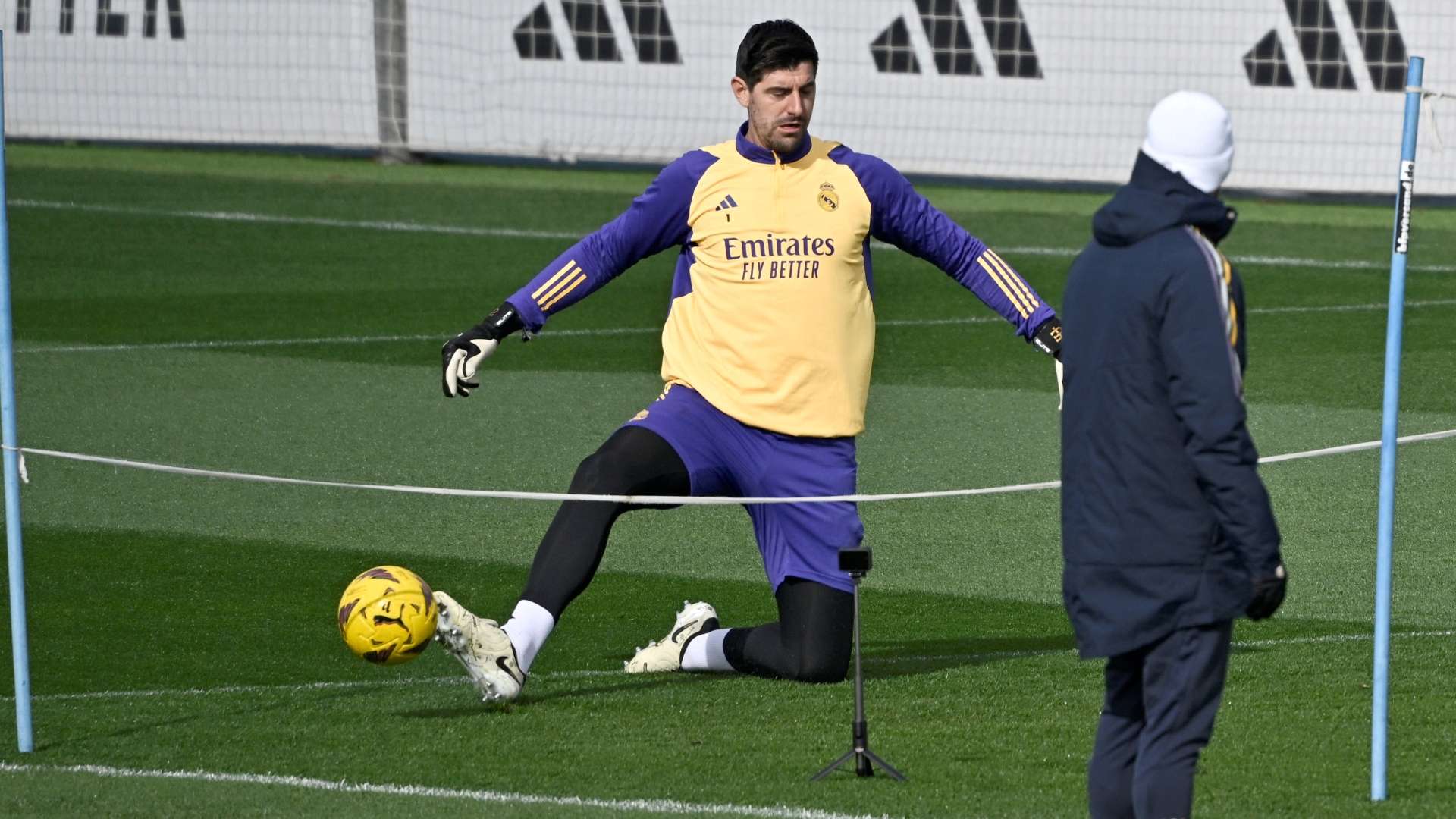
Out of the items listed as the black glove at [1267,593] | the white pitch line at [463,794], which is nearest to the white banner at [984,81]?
the white pitch line at [463,794]

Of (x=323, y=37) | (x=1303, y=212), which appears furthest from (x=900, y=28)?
(x=323, y=37)

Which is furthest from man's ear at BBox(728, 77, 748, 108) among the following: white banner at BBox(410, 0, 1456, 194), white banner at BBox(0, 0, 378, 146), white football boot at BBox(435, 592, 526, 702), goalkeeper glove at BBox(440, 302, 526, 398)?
white banner at BBox(0, 0, 378, 146)

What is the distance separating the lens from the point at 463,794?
18.6 feet

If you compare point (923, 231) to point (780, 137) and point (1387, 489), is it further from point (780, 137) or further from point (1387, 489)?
point (1387, 489)

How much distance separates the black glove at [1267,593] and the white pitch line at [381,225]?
1369 centimetres

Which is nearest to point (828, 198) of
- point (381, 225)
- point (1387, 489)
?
point (1387, 489)

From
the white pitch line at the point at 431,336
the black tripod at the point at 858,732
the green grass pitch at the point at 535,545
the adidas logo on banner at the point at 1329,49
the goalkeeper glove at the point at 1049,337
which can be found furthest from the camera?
the adidas logo on banner at the point at 1329,49

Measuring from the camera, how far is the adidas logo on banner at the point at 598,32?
2222 centimetres

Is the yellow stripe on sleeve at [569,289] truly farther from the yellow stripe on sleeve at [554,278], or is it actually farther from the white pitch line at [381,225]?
the white pitch line at [381,225]

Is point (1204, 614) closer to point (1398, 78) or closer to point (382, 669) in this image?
point (382, 669)

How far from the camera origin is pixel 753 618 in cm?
815

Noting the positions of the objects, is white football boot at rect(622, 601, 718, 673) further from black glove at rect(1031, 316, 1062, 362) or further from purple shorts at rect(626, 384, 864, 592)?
black glove at rect(1031, 316, 1062, 362)

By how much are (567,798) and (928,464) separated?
5626mm

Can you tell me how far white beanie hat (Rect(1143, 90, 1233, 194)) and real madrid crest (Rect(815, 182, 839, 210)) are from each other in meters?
2.50
